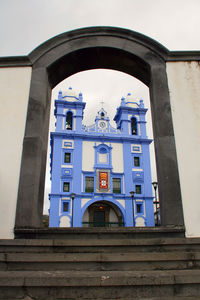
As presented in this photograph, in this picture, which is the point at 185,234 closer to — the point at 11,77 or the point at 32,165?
the point at 32,165

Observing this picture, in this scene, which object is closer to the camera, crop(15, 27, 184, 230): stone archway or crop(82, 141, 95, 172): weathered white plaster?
crop(15, 27, 184, 230): stone archway

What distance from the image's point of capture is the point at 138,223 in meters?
27.5

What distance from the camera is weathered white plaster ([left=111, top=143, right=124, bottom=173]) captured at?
1182 inches

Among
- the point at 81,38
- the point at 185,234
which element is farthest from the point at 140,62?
the point at 185,234

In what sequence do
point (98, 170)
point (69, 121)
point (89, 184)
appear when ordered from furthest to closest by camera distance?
1. point (69, 121)
2. point (98, 170)
3. point (89, 184)

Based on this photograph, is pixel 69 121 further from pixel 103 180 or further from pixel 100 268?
pixel 100 268

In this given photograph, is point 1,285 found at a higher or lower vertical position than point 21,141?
lower

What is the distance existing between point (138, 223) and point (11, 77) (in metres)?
25.3

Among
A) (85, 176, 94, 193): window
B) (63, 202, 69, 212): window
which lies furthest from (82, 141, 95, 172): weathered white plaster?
(63, 202, 69, 212): window

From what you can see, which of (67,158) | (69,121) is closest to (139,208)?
(67,158)

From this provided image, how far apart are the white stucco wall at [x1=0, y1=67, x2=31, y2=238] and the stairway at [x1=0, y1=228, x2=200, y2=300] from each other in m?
0.66

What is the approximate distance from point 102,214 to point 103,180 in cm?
443

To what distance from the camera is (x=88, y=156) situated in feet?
98.7

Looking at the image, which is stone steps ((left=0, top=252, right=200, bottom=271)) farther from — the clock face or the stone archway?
the clock face
